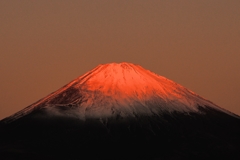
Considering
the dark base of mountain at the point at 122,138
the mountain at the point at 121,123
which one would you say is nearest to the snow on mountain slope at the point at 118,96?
the mountain at the point at 121,123

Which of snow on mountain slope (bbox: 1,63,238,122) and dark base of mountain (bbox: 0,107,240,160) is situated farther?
snow on mountain slope (bbox: 1,63,238,122)

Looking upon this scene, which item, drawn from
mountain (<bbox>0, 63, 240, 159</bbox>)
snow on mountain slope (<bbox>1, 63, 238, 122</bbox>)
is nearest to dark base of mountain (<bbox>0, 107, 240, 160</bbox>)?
mountain (<bbox>0, 63, 240, 159</bbox>)

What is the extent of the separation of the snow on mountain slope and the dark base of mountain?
8.36 feet

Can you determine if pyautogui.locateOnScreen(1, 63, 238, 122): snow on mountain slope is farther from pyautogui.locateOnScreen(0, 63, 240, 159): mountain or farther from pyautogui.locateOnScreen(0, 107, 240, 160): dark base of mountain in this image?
pyautogui.locateOnScreen(0, 107, 240, 160): dark base of mountain

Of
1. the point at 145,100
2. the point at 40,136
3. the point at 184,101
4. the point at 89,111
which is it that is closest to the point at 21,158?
the point at 40,136

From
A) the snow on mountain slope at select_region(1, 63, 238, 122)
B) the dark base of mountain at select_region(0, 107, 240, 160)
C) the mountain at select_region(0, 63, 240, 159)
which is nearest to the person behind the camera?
the dark base of mountain at select_region(0, 107, 240, 160)

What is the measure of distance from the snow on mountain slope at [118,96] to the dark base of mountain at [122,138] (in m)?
2.55

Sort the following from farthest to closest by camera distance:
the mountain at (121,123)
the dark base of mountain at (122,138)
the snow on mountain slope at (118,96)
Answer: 1. the snow on mountain slope at (118,96)
2. the mountain at (121,123)
3. the dark base of mountain at (122,138)

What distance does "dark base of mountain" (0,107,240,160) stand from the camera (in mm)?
110125

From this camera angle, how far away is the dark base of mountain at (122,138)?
110 metres

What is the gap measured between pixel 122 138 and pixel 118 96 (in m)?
15.9

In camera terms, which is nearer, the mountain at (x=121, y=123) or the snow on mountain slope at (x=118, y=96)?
the mountain at (x=121, y=123)

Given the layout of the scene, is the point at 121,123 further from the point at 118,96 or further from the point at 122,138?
the point at 118,96

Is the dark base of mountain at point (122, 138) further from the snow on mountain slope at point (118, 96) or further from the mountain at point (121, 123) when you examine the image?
the snow on mountain slope at point (118, 96)
